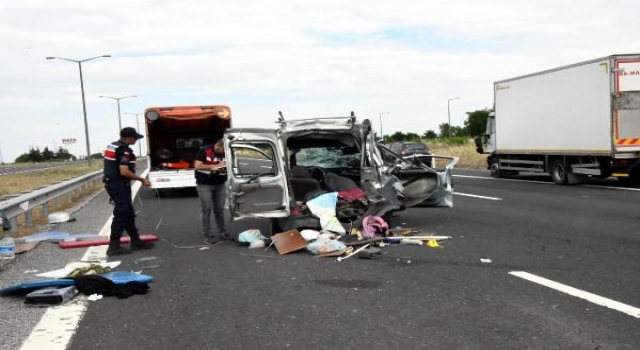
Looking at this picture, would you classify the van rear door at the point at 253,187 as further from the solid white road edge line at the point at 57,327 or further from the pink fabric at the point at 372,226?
the solid white road edge line at the point at 57,327

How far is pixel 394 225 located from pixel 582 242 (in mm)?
3277

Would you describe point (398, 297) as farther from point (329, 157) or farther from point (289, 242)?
point (329, 157)

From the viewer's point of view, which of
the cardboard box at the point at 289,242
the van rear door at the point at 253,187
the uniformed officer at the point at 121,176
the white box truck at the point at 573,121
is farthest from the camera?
the white box truck at the point at 573,121

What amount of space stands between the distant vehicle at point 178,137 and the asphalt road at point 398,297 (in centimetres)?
855

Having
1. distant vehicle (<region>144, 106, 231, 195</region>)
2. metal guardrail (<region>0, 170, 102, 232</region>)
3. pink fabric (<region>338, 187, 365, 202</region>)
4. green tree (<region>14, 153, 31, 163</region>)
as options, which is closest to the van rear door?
pink fabric (<region>338, 187, 365, 202</region>)

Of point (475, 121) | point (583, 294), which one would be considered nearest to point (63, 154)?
point (475, 121)

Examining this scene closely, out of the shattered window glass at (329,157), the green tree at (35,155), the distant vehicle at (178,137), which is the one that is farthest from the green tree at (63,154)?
the shattered window glass at (329,157)

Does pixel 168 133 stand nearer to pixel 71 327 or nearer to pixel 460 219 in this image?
pixel 460 219

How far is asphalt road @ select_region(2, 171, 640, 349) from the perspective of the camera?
16.5 ft

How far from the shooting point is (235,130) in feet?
33.3

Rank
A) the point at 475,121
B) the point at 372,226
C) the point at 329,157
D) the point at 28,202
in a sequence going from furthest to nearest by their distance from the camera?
the point at 475,121 → the point at 329,157 → the point at 28,202 → the point at 372,226

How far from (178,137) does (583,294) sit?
1645 cm

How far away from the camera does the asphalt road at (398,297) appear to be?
16.5ft

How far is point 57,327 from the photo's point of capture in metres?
5.46
